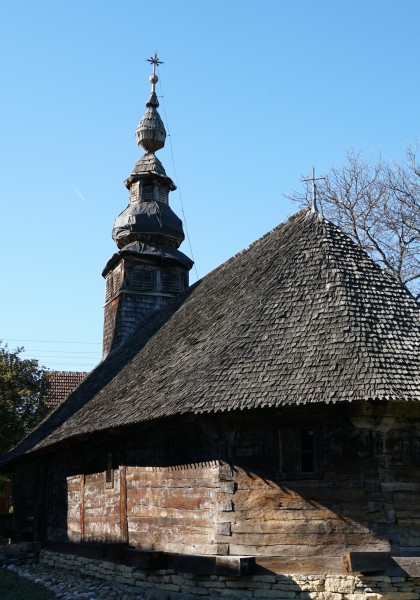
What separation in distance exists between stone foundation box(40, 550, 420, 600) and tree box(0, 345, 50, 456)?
13710mm

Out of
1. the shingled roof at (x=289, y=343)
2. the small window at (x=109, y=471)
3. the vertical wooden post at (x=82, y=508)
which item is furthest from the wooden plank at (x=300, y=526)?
the vertical wooden post at (x=82, y=508)

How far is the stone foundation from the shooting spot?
10.1 metres

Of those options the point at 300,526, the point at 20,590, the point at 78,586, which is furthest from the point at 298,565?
the point at 20,590

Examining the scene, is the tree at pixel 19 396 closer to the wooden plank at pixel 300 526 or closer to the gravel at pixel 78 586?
the gravel at pixel 78 586

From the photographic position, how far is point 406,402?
1081 cm

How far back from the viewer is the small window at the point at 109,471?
1397cm

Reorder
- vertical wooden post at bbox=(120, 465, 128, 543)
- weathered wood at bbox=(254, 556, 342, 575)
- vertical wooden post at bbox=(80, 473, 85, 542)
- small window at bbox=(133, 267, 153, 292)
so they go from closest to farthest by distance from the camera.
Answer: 1. weathered wood at bbox=(254, 556, 342, 575)
2. vertical wooden post at bbox=(120, 465, 128, 543)
3. vertical wooden post at bbox=(80, 473, 85, 542)
4. small window at bbox=(133, 267, 153, 292)

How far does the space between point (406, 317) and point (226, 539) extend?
4.53 meters

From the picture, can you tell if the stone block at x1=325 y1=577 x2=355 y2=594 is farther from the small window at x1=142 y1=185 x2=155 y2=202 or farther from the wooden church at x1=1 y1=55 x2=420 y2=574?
the small window at x1=142 y1=185 x2=155 y2=202

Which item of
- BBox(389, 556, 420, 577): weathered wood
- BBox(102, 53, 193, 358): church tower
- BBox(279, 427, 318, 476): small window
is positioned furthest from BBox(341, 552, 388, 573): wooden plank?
BBox(102, 53, 193, 358): church tower

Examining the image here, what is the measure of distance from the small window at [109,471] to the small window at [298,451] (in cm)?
427

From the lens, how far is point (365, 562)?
9.95m

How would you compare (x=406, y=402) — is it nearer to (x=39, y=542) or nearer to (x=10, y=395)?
(x=39, y=542)

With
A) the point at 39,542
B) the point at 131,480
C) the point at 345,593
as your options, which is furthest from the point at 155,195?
the point at 345,593
